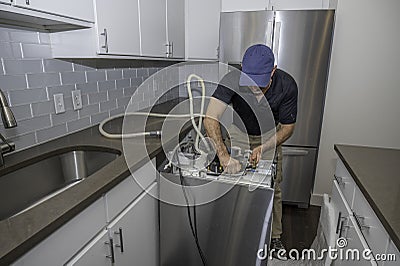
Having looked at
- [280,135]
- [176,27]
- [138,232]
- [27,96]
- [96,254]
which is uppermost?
[176,27]

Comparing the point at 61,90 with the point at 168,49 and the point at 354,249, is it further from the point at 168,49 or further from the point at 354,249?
the point at 354,249

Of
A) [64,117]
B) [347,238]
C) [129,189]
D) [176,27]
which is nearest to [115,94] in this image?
[64,117]

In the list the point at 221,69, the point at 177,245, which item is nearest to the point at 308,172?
the point at 221,69

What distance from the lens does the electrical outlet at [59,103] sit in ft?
4.59

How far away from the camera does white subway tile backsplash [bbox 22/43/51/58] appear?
123 centimetres

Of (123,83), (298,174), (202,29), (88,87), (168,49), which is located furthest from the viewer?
(202,29)

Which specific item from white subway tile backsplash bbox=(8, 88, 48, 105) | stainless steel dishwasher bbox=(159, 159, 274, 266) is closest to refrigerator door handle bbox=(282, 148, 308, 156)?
stainless steel dishwasher bbox=(159, 159, 274, 266)

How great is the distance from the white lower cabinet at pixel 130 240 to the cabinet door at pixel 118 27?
2.45 feet

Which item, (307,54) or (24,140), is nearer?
(24,140)

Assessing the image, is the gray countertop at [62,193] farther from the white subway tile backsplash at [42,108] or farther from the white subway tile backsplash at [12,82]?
the white subway tile backsplash at [12,82]

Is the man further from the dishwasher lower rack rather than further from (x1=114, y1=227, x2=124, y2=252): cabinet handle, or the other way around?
(x1=114, y1=227, x2=124, y2=252): cabinet handle

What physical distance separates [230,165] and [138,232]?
526 millimetres

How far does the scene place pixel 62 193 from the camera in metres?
0.88

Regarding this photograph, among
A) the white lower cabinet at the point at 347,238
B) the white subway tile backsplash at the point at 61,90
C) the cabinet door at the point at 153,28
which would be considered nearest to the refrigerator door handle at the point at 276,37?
the cabinet door at the point at 153,28
